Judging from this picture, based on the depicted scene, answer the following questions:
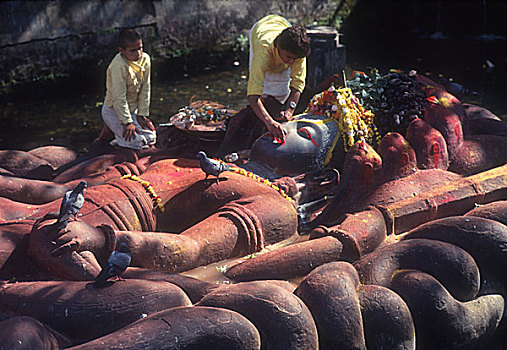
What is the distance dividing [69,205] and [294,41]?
97.2 inches

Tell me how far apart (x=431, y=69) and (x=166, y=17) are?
4.64m

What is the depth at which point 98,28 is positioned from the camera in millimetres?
10109

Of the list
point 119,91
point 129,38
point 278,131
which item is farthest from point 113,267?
point 129,38

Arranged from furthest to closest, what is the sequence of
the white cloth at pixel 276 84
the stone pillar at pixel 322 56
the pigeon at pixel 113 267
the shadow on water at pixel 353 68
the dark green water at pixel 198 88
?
the stone pillar at pixel 322 56 → the shadow on water at pixel 353 68 → the dark green water at pixel 198 88 → the white cloth at pixel 276 84 → the pigeon at pixel 113 267

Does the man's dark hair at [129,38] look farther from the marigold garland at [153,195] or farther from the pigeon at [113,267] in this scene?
the pigeon at [113,267]

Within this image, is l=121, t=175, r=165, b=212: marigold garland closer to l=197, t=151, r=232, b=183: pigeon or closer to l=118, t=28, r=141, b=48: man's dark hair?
l=197, t=151, r=232, b=183: pigeon

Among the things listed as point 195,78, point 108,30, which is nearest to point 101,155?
point 195,78

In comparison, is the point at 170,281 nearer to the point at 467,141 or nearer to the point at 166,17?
the point at 467,141

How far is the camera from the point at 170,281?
3.57 meters

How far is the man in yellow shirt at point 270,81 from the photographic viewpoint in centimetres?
516

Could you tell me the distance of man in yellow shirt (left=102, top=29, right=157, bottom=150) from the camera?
517cm

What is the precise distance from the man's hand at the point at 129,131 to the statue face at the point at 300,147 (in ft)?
3.61

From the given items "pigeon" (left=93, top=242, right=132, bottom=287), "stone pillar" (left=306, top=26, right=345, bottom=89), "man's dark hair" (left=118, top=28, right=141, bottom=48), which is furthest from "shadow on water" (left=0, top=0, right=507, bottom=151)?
"pigeon" (left=93, top=242, right=132, bottom=287)

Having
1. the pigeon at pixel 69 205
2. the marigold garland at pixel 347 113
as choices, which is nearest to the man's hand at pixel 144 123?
the marigold garland at pixel 347 113
